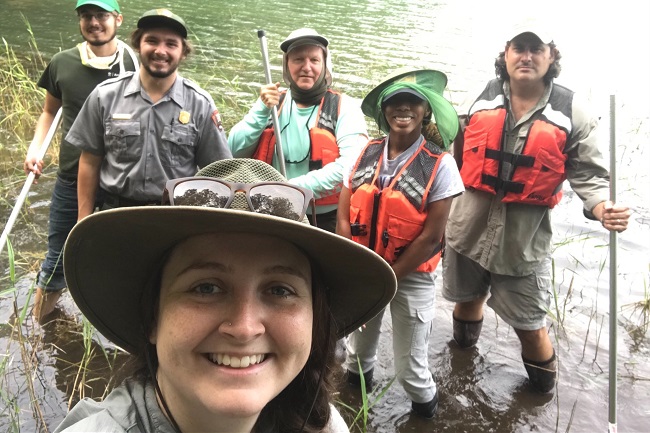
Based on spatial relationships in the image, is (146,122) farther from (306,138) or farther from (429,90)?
(429,90)

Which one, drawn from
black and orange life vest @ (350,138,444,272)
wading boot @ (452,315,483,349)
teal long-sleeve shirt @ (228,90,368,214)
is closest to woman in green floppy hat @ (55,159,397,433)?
black and orange life vest @ (350,138,444,272)

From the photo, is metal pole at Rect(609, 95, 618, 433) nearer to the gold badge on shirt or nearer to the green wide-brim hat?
the green wide-brim hat

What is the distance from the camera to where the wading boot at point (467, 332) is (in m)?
4.45

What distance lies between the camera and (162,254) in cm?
141

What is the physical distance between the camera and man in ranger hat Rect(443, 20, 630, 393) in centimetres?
347

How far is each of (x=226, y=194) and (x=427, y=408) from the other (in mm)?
2864

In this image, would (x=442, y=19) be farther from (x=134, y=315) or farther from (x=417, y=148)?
(x=134, y=315)

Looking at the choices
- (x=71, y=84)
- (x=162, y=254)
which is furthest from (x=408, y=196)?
(x=71, y=84)

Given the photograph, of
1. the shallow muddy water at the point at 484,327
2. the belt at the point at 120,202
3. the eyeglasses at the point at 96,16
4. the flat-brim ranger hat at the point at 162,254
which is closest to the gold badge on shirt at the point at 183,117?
the belt at the point at 120,202

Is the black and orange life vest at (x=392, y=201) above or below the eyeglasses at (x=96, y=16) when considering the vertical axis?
below

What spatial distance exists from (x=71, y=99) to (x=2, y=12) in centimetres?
1346

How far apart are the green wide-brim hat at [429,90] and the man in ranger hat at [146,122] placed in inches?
47.2

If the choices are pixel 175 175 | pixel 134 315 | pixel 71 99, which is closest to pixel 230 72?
pixel 71 99

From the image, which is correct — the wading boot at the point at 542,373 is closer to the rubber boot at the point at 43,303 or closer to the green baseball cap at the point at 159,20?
the green baseball cap at the point at 159,20
